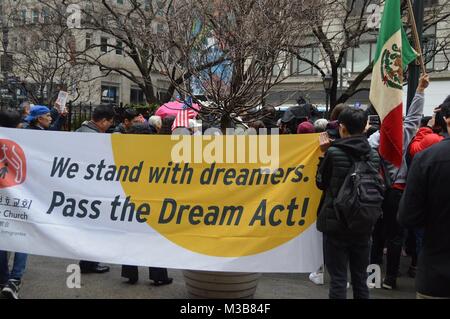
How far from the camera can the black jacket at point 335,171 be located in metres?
3.86

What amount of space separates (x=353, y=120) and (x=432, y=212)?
51.1 inches

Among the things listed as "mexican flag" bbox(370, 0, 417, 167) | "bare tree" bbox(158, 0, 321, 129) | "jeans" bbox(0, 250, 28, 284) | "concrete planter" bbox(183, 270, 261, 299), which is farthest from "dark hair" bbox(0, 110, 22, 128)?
"mexican flag" bbox(370, 0, 417, 167)

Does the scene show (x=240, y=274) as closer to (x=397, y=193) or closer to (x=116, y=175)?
(x=116, y=175)

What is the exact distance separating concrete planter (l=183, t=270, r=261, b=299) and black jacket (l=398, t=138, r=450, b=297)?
74.8 inches

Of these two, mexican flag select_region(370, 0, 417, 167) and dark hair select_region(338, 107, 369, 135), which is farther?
mexican flag select_region(370, 0, 417, 167)

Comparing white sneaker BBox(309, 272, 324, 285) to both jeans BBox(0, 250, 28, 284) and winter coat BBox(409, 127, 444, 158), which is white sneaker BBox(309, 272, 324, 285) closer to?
winter coat BBox(409, 127, 444, 158)

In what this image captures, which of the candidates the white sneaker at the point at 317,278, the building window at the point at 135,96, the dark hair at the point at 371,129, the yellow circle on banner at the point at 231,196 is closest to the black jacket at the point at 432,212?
the yellow circle on banner at the point at 231,196

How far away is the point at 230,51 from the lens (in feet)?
18.6

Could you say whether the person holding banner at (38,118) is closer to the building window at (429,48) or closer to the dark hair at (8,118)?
the dark hair at (8,118)

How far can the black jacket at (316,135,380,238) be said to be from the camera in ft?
12.7

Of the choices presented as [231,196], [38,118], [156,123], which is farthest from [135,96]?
[231,196]

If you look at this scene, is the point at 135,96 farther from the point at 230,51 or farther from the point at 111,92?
the point at 230,51

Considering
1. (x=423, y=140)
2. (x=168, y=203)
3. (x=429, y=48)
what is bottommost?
(x=168, y=203)

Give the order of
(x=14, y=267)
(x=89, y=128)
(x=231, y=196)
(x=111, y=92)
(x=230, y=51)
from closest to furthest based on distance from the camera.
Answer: (x=231, y=196) < (x=14, y=267) < (x=89, y=128) < (x=230, y=51) < (x=111, y=92)
